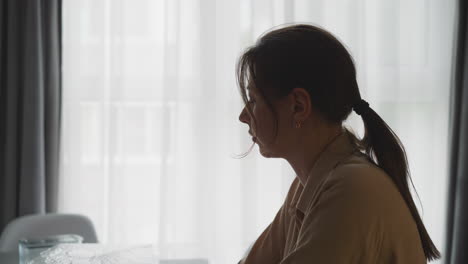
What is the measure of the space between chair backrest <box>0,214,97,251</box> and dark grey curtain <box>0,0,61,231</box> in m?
0.27

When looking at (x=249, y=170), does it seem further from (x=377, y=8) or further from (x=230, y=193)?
(x=377, y=8)

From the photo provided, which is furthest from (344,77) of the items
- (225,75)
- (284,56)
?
(225,75)

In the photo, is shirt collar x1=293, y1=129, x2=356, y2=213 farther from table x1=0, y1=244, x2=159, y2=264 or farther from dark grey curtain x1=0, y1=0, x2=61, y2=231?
dark grey curtain x1=0, y1=0, x2=61, y2=231

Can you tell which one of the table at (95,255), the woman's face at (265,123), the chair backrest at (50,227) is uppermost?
the woman's face at (265,123)

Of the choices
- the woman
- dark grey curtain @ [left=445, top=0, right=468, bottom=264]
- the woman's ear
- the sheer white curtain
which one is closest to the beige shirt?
the woman

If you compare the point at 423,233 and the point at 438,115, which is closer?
the point at 423,233

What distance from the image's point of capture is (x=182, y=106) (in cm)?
258

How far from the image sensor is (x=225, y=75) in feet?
8.53

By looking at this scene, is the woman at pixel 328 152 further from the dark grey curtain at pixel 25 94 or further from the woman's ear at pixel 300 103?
the dark grey curtain at pixel 25 94

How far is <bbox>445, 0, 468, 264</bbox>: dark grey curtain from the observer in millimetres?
2602

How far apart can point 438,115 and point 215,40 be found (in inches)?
46.3

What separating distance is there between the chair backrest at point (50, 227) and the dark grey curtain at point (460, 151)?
1.69 m

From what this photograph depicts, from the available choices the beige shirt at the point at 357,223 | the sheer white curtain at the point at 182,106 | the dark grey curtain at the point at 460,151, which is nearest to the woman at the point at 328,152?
the beige shirt at the point at 357,223

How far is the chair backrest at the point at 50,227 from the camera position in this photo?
7.01 ft
